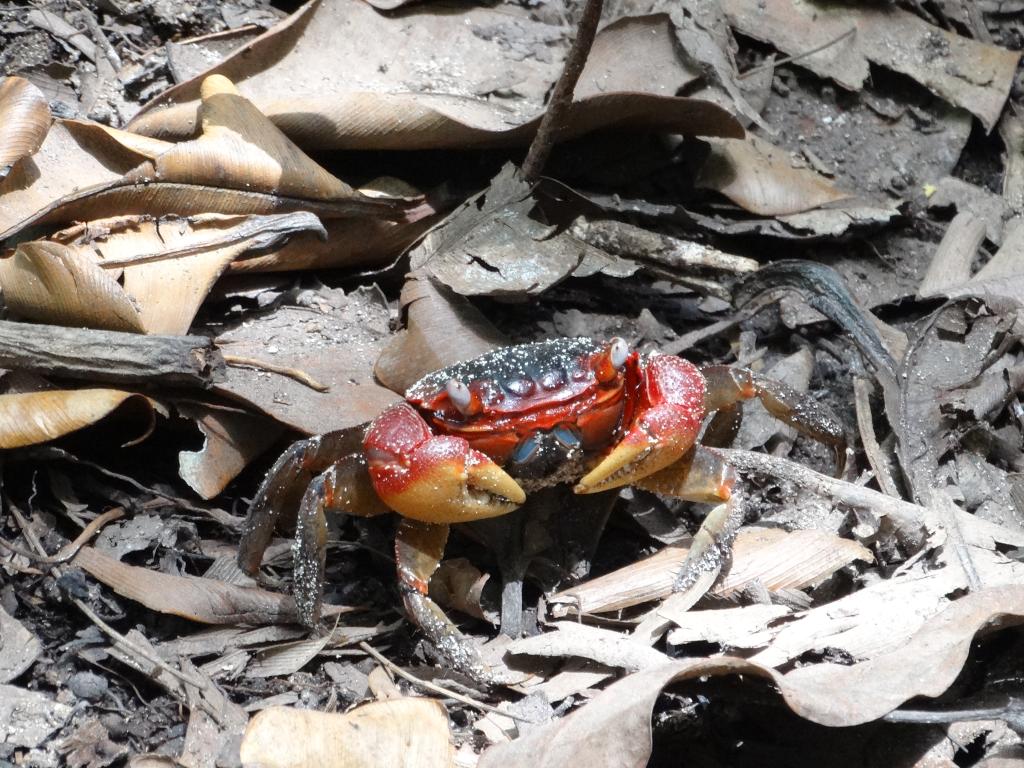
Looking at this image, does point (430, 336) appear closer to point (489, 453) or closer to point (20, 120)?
point (489, 453)

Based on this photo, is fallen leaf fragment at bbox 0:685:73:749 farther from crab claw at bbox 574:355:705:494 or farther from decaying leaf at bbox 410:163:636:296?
decaying leaf at bbox 410:163:636:296

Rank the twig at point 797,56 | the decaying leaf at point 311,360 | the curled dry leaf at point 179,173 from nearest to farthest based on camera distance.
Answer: the decaying leaf at point 311,360 → the curled dry leaf at point 179,173 → the twig at point 797,56

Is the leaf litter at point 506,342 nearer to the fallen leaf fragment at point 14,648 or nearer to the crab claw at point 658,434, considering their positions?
the fallen leaf fragment at point 14,648

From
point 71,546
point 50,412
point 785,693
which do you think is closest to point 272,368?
point 50,412

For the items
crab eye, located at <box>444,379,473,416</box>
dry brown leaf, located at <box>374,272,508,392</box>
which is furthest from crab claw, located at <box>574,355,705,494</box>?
dry brown leaf, located at <box>374,272,508,392</box>

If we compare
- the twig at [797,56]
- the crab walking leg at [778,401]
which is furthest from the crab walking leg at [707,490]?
the twig at [797,56]
